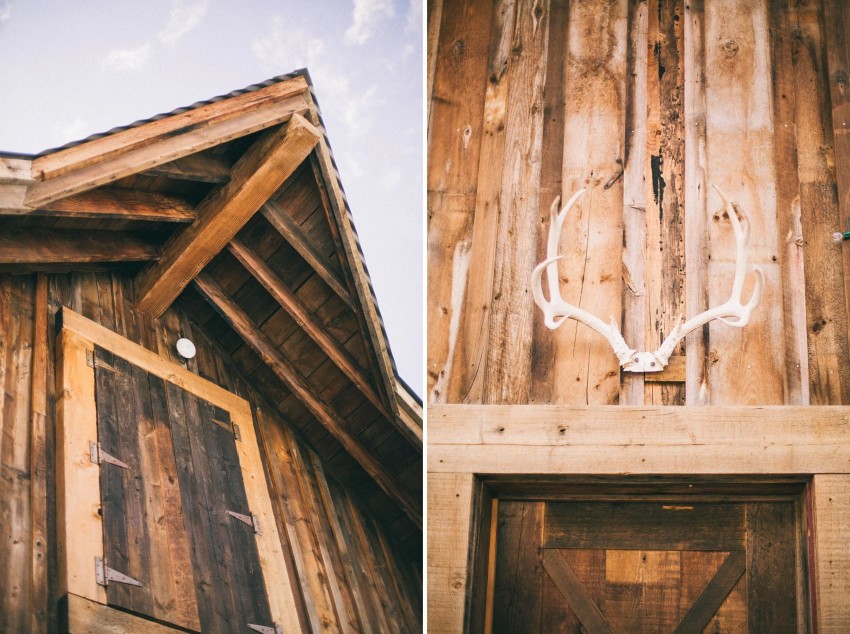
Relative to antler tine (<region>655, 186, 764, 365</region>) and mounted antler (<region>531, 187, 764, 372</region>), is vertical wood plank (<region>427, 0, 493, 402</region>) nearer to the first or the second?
mounted antler (<region>531, 187, 764, 372</region>)

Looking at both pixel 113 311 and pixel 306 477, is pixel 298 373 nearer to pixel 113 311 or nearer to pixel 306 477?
pixel 306 477

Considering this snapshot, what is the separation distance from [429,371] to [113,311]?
183 centimetres

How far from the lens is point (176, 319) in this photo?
493 centimetres

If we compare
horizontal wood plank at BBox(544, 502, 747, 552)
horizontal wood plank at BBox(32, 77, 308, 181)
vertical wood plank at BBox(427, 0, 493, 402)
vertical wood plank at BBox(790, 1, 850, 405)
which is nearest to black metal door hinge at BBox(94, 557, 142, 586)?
vertical wood plank at BBox(427, 0, 493, 402)

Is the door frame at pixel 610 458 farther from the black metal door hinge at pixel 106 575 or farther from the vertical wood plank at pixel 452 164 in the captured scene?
the black metal door hinge at pixel 106 575

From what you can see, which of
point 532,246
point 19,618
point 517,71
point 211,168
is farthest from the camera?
point 211,168

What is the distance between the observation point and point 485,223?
12.0 feet

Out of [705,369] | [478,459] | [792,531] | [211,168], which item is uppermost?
[211,168]

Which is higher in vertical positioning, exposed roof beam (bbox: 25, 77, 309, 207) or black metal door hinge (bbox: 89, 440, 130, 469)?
exposed roof beam (bbox: 25, 77, 309, 207)

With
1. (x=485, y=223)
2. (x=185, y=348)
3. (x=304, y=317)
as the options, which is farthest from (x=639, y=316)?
(x=185, y=348)

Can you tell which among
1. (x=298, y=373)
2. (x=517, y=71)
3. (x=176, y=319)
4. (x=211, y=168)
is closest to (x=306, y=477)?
(x=298, y=373)

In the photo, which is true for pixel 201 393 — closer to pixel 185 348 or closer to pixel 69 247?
pixel 185 348

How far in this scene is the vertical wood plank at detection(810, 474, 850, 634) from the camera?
284 cm

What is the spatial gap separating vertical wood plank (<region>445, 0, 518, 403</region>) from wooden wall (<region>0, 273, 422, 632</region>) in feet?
5.26
